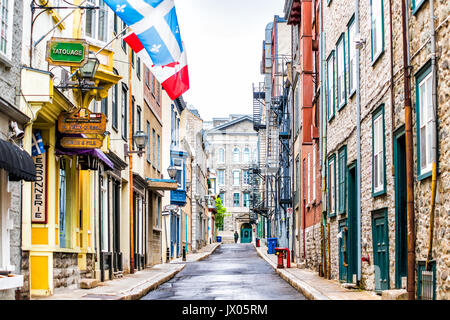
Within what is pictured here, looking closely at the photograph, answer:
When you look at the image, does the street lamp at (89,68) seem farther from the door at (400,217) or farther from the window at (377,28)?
the door at (400,217)

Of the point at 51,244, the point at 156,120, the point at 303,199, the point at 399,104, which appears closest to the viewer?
the point at 399,104

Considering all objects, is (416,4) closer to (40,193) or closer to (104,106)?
(40,193)

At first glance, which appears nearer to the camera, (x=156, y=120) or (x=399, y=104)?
(x=399, y=104)

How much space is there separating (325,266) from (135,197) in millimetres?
8829

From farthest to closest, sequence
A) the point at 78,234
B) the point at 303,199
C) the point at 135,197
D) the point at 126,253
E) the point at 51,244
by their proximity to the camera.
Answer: the point at 303,199 < the point at 135,197 < the point at 126,253 < the point at 78,234 < the point at 51,244

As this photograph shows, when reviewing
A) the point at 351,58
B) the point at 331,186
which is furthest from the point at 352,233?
the point at 351,58

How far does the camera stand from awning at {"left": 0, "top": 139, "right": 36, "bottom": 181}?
35.5 ft

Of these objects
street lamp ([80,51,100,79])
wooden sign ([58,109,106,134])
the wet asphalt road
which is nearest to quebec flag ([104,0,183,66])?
street lamp ([80,51,100,79])

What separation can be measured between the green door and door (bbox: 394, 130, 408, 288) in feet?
2.73

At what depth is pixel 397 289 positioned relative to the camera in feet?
43.5

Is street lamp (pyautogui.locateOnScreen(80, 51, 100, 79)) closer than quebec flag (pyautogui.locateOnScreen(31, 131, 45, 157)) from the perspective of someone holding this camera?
No

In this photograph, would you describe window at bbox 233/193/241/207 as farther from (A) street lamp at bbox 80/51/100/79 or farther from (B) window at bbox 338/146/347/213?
(A) street lamp at bbox 80/51/100/79
